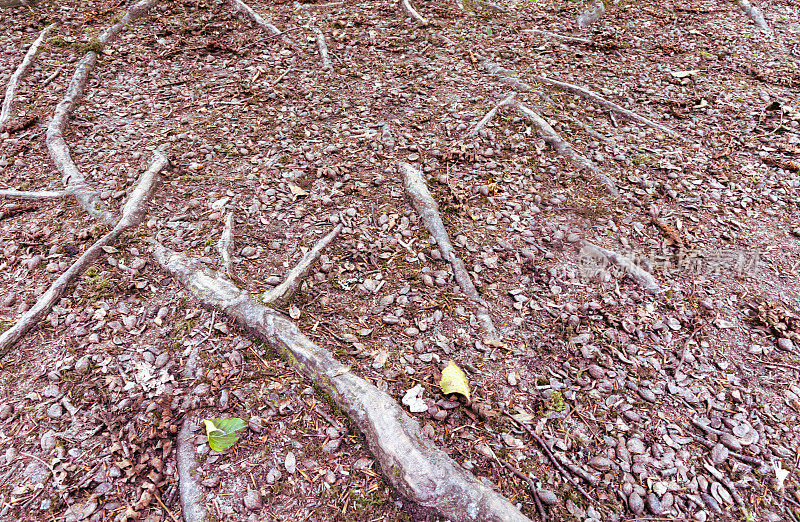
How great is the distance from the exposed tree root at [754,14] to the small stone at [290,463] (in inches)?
373

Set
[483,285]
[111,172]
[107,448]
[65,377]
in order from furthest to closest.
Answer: [111,172], [483,285], [65,377], [107,448]

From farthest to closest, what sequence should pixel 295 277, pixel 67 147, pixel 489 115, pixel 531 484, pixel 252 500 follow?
pixel 489 115
pixel 67 147
pixel 295 277
pixel 531 484
pixel 252 500

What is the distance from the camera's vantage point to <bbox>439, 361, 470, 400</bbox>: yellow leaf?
2.84m

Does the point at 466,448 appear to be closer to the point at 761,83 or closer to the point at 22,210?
the point at 22,210

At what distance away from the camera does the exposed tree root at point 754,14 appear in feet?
23.2

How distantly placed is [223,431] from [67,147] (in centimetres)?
408

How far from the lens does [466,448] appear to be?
266 centimetres

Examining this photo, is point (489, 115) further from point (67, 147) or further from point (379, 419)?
point (67, 147)

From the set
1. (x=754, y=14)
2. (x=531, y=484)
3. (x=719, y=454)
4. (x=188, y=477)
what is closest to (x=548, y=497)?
(x=531, y=484)

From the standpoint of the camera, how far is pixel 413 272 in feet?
12.2

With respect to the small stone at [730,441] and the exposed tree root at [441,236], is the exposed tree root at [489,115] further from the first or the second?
the small stone at [730,441]

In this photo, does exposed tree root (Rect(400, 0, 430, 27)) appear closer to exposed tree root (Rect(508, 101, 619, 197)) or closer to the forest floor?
the forest floor

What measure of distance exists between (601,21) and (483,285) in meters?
6.43

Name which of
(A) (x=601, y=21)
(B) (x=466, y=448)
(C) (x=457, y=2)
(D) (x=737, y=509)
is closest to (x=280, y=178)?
(B) (x=466, y=448)
